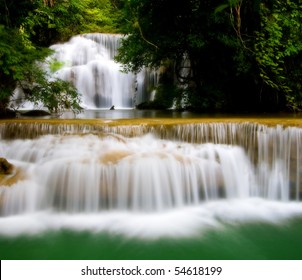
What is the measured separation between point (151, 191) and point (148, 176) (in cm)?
25

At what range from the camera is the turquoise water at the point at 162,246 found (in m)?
4.23

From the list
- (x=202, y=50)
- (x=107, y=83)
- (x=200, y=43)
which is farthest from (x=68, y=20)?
(x=200, y=43)

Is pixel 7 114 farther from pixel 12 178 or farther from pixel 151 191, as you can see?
pixel 151 191

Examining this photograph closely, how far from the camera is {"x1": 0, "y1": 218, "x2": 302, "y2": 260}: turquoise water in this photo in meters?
4.23

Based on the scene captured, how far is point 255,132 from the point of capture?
20.4ft

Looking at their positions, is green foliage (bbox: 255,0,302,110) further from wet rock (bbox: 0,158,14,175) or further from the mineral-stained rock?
wet rock (bbox: 0,158,14,175)

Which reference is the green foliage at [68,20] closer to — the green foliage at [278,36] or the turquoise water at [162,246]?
the green foliage at [278,36]

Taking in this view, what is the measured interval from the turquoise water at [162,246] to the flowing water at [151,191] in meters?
0.01

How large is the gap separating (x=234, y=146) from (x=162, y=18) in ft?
16.3

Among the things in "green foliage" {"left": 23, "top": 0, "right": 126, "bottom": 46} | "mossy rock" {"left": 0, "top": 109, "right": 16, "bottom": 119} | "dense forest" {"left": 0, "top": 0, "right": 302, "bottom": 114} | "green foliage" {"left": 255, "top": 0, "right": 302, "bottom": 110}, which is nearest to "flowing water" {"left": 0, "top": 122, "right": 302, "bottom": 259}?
"dense forest" {"left": 0, "top": 0, "right": 302, "bottom": 114}

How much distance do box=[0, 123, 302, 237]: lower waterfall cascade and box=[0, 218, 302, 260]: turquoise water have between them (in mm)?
265

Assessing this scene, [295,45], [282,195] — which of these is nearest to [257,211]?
[282,195]

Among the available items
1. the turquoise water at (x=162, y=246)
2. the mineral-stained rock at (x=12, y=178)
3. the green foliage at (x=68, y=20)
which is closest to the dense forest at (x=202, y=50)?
the green foliage at (x=68, y=20)

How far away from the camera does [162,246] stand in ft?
14.5
